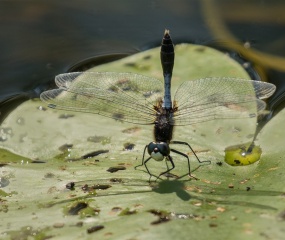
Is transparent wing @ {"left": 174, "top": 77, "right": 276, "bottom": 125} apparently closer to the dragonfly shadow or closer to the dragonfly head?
the dragonfly head

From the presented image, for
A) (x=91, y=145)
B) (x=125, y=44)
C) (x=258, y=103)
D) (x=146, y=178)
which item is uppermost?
(x=125, y=44)

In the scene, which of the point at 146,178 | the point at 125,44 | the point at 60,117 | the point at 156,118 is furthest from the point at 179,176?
the point at 125,44

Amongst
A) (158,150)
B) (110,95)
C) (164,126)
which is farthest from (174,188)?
(110,95)

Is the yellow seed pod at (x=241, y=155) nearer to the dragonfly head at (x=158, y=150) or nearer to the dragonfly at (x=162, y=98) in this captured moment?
the dragonfly at (x=162, y=98)

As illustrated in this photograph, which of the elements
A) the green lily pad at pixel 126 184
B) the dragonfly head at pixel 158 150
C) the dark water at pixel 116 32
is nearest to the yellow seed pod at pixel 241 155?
the green lily pad at pixel 126 184

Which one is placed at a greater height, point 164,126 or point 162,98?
point 162,98

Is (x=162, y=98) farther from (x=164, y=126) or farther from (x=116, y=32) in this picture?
(x=116, y=32)

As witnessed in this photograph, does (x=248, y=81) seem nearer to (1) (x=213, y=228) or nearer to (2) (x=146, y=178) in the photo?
(2) (x=146, y=178)

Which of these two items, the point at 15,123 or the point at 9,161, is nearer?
the point at 9,161
